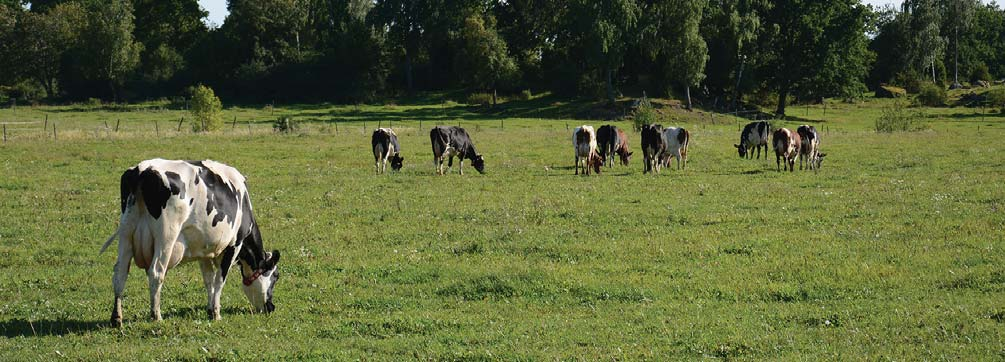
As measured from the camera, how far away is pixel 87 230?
739 inches

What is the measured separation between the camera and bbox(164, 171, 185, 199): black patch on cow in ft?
35.2

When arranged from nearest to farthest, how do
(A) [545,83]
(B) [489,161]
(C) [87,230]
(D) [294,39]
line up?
(C) [87,230] < (B) [489,161] < (A) [545,83] < (D) [294,39]

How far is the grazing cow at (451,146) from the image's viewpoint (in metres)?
32.3

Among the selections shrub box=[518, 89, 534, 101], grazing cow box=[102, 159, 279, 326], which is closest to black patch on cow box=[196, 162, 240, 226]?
grazing cow box=[102, 159, 279, 326]

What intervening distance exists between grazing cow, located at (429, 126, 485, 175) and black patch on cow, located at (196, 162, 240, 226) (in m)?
20.1

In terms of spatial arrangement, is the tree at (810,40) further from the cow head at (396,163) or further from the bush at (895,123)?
the cow head at (396,163)

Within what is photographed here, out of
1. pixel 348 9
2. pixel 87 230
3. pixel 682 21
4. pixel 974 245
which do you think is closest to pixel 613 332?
pixel 974 245

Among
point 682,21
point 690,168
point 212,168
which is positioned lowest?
point 690,168

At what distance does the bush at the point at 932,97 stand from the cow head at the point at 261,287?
89.7m

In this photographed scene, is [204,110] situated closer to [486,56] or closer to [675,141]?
[675,141]

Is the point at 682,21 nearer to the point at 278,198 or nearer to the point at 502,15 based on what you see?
the point at 502,15

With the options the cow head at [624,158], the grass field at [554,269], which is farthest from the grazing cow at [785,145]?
the cow head at [624,158]

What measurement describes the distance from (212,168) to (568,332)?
5.06 metres

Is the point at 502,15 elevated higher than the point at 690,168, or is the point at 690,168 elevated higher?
the point at 502,15
